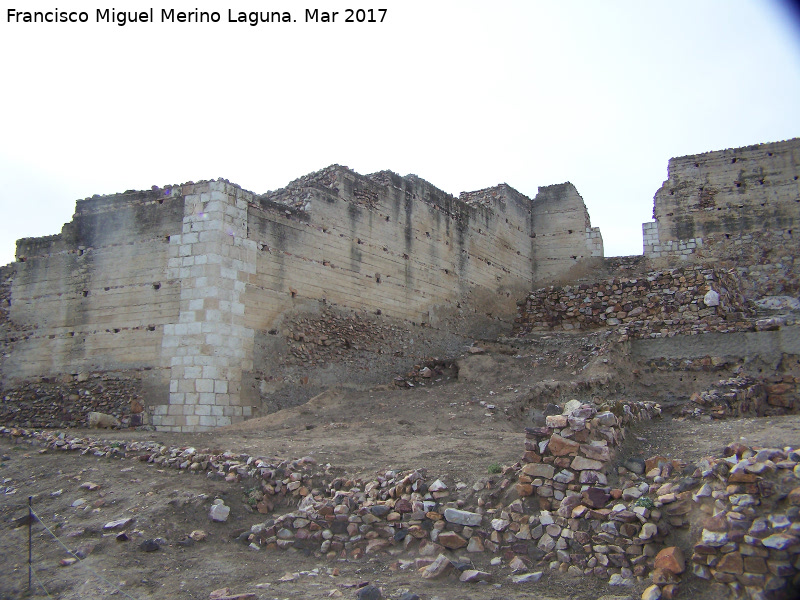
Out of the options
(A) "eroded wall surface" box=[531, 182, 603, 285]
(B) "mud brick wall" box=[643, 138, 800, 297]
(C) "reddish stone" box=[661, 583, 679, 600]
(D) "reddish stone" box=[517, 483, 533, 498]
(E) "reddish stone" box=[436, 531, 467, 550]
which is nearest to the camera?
(C) "reddish stone" box=[661, 583, 679, 600]

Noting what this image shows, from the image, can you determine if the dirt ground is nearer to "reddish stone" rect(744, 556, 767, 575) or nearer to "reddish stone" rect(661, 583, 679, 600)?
"reddish stone" rect(661, 583, 679, 600)

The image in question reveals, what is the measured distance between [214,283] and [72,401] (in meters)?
3.45

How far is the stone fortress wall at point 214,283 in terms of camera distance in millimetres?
10844

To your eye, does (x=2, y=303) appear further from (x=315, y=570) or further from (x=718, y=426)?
(x=718, y=426)

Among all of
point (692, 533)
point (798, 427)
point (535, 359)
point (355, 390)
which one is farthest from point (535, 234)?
point (692, 533)

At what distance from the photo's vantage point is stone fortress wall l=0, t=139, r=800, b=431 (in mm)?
10961

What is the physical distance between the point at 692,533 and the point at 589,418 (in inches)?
57.5

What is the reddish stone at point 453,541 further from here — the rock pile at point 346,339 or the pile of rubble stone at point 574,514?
the rock pile at point 346,339

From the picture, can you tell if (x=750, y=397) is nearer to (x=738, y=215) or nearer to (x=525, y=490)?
(x=525, y=490)

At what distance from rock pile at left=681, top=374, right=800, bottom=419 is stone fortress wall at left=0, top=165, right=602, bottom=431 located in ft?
20.3

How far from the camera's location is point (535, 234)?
19391 mm

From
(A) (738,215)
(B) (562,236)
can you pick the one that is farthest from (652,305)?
(A) (738,215)

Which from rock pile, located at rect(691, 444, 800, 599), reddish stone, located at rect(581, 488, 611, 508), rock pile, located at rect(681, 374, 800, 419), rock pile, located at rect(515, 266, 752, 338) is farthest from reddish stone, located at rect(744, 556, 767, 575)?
rock pile, located at rect(515, 266, 752, 338)

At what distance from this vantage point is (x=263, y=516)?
6.65 metres
